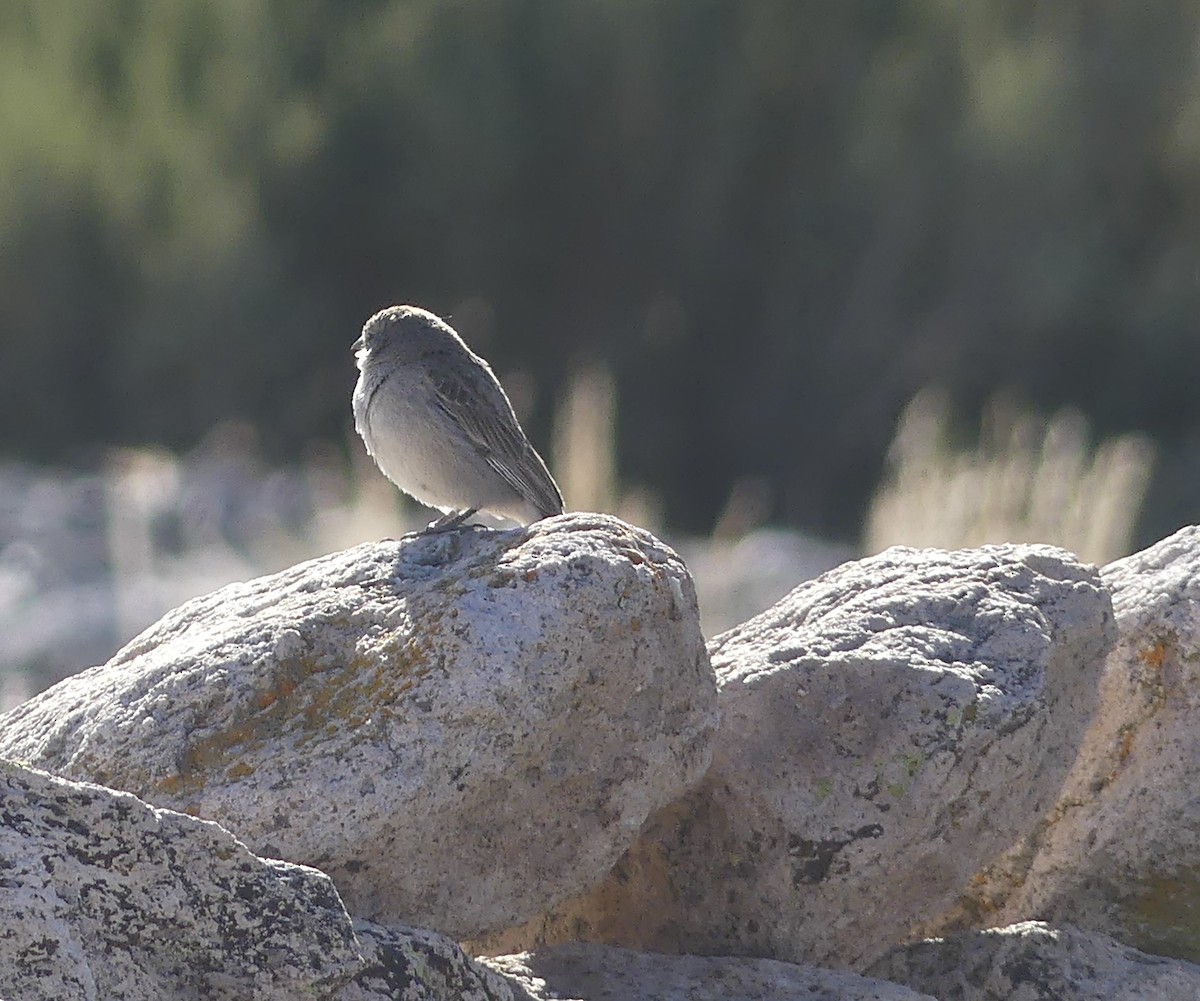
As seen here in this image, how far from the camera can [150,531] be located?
1437 centimetres

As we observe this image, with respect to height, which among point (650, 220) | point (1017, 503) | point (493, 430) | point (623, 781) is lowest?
point (1017, 503)

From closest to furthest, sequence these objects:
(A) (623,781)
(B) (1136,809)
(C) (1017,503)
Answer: (A) (623,781) < (B) (1136,809) < (C) (1017,503)

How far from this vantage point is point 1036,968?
167 inches

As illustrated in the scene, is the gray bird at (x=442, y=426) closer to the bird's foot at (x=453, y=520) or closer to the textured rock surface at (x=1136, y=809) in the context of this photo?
the bird's foot at (x=453, y=520)

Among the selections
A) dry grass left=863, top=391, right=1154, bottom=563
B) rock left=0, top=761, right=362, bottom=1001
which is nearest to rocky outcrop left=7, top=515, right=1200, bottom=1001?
rock left=0, top=761, right=362, bottom=1001

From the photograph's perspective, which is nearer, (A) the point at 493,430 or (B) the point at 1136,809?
(B) the point at 1136,809

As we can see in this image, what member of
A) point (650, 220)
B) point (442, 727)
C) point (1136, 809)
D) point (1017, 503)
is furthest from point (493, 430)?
point (650, 220)

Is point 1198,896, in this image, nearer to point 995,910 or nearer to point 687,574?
point 995,910

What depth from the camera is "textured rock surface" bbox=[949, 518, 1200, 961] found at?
15.3 ft

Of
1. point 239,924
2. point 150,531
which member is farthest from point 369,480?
point 239,924

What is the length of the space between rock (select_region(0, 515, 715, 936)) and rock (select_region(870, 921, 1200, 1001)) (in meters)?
0.89

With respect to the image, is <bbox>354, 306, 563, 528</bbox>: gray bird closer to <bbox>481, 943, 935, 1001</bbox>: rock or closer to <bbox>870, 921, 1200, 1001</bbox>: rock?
<bbox>481, 943, 935, 1001</bbox>: rock

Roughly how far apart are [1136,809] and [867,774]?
3.08ft

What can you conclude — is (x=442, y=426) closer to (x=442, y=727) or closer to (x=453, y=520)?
(x=453, y=520)
